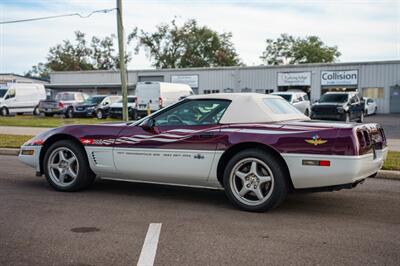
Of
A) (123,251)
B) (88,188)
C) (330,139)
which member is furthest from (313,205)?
(88,188)

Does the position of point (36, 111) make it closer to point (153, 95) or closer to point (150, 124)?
point (153, 95)

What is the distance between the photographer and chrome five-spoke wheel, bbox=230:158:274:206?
17.8ft

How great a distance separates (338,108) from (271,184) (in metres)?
17.5

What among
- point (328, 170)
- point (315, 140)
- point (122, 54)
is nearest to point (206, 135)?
point (315, 140)

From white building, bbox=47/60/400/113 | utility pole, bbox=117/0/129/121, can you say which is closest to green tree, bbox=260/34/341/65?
white building, bbox=47/60/400/113

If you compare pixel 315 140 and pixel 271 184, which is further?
pixel 271 184

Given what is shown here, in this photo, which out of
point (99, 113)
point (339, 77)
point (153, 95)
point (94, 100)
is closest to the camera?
point (153, 95)

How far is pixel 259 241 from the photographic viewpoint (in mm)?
4406

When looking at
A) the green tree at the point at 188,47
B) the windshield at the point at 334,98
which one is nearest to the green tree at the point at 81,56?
the green tree at the point at 188,47

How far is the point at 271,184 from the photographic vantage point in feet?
17.7

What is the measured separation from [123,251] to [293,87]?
36.4m

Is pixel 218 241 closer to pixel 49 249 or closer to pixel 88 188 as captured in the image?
pixel 49 249

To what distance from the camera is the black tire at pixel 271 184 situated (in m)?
5.32

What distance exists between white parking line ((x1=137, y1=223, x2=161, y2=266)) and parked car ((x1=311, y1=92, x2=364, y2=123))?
18.3m
